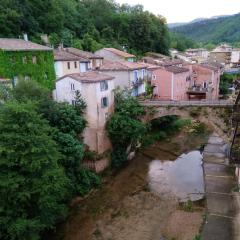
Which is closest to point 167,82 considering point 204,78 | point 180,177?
point 204,78

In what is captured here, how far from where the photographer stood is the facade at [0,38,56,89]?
32094 millimetres

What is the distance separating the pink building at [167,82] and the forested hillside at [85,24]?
20.8 meters

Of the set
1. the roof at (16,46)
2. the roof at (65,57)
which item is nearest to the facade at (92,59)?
the roof at (65,57)

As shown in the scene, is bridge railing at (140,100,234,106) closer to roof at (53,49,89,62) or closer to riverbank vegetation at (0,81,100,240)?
roof at (53,49,89,62)

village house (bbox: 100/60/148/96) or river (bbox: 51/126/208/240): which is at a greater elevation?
village house (bbox: 100/60/148/96)

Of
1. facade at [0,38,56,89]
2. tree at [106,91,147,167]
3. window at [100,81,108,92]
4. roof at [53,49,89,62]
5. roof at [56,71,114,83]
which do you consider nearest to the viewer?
roof at [56,71,114,83]

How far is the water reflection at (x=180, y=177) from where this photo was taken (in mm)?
28312

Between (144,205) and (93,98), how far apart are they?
11243 millimetres

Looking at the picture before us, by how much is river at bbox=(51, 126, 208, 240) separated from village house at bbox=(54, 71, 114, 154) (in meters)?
4.19

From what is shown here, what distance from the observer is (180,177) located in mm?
31812

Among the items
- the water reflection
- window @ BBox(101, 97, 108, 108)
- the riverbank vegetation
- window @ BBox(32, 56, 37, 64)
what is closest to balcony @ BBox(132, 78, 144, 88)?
window @ BBox(101, 97, 108, 108)

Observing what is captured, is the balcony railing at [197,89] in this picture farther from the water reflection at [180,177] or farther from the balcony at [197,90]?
the water reflection at [180,177]

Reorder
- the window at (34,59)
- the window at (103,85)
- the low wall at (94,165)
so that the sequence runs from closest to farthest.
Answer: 1. the low wall at (94,165)
2. the window at (103,85)
3. the window at (34,59)

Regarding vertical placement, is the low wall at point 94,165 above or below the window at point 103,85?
below
